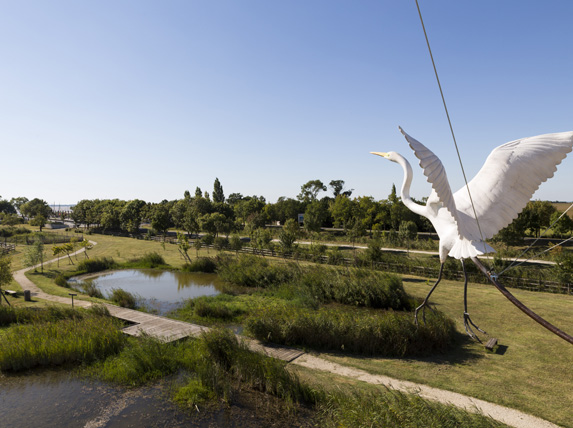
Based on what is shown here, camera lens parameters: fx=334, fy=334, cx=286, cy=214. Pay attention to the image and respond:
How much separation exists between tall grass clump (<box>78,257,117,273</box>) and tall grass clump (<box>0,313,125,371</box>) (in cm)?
1459

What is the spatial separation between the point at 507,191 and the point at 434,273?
15.3 metres

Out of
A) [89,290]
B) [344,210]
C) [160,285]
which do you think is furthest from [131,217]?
[89,290]

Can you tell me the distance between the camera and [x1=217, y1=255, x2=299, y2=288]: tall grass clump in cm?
1966

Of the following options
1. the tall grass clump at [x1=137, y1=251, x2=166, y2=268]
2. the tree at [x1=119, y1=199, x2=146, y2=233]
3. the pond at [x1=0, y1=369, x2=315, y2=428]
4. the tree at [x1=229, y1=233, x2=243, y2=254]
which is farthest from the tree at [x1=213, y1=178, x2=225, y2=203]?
the pond at [x1=0, y1=369, x2=315, y2=428]

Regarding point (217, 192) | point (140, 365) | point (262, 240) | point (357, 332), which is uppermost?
point (217, 192)

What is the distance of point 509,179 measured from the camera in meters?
6.87

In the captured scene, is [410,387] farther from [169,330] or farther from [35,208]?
[35,208]

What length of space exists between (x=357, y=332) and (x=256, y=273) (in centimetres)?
A: 1057

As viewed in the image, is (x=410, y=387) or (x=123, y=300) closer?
(x=410, y=387)

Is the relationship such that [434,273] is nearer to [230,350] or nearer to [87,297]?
[230,350]

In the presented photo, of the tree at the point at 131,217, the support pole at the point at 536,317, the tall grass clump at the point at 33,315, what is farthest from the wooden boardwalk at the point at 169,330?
the tree at the point at 131,217

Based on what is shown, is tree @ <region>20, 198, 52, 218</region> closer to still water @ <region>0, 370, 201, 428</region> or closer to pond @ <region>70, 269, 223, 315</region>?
pond @ <region>70, 269, 223, 315</region>

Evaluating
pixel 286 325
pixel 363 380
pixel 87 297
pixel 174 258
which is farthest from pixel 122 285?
pixel 363 380

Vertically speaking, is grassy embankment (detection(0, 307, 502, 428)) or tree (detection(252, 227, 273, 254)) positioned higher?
tree (detection(252, 227, 273, 254))
